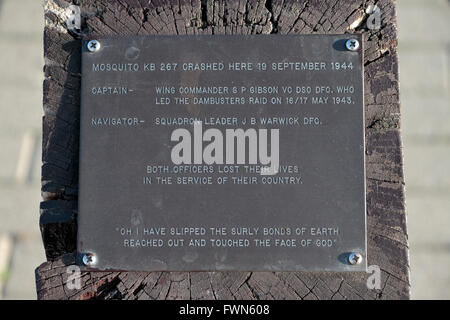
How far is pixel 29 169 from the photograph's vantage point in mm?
3504

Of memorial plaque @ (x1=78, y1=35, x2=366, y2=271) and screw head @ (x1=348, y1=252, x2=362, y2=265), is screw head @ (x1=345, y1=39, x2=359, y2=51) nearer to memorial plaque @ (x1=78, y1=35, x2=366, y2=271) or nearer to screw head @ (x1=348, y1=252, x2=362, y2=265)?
memorial plaque @ (x1=78, y1=35, x2=366, y2=271)

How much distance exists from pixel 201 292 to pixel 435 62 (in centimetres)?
275

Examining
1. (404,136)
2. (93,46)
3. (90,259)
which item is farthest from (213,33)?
(404,136)

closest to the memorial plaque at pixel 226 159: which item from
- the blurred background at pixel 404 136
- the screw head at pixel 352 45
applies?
the screw head at pixel 352 45

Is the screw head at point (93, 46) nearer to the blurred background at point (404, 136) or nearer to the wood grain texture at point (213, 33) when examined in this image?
the wood grain texture at point (213, 33)

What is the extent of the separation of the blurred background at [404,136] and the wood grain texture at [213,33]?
Result: 1687 mm

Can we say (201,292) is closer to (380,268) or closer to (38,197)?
(380,268)

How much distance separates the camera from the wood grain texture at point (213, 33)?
171 centimetres

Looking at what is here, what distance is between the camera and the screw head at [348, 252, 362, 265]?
1665mm

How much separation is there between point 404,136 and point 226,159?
2.13 metres

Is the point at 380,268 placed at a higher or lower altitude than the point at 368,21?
lower

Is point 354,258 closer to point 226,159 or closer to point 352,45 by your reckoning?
point 226,159

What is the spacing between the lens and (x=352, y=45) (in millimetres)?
1744

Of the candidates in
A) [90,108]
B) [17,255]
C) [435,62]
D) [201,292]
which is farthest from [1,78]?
[435,62]
